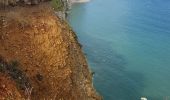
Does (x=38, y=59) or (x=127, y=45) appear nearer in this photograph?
(x=38, y=59)

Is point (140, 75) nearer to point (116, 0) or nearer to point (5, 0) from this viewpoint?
point (5, 0)

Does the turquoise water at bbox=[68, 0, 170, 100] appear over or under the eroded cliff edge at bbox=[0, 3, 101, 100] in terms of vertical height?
under

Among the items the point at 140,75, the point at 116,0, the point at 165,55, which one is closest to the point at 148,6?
the point at 116,0

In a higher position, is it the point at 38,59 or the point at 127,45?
the point at 38,59

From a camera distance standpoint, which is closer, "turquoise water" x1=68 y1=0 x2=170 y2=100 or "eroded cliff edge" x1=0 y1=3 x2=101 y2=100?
"eroded cliff edge" x1=0 y1=3 x2=101 y2=100
